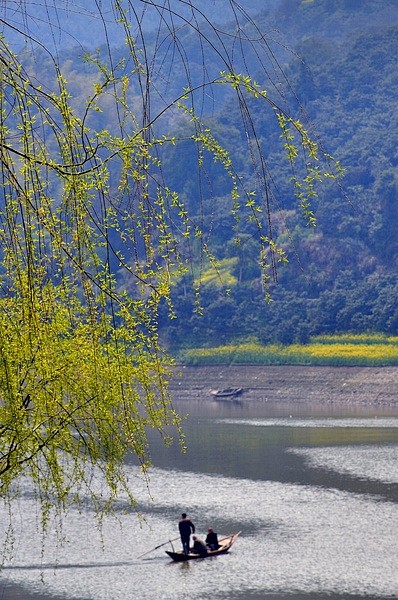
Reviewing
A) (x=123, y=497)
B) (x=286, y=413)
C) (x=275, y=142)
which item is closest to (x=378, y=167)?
(x=275, y=142)

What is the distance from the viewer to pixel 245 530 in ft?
128

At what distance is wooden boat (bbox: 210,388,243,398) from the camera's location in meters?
126

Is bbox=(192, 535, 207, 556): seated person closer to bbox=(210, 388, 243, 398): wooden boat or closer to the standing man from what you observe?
the standing man

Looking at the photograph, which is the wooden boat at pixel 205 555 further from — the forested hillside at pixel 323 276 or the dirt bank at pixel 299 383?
the forested hillside at pixel 323 276

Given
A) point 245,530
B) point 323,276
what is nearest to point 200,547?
point 245,530

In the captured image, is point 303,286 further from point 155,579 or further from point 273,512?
point 155,579

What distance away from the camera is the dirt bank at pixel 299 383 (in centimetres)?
11981

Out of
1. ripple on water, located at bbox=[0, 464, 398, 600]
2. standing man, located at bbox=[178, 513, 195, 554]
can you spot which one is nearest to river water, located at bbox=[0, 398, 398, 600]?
ripple on water, located at bbox=[0, 464, 398, 600]

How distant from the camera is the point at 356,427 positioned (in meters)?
82.1

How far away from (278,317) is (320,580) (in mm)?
111983

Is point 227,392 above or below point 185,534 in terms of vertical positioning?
below

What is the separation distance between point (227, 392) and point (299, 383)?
7.50 metres

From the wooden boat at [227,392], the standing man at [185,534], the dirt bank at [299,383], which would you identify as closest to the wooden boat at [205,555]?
the standing man at [185,534]

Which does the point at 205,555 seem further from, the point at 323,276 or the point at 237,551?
the point at 323,276
